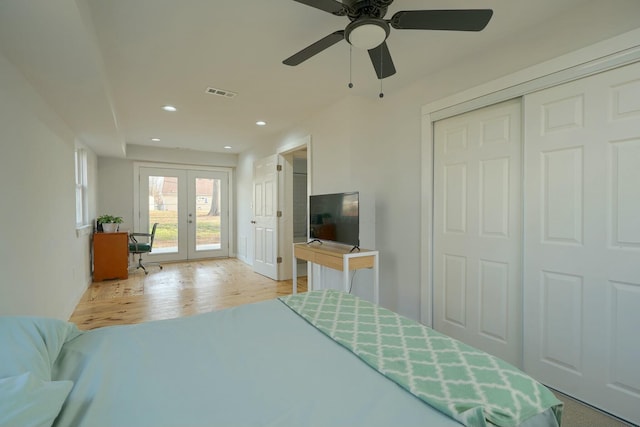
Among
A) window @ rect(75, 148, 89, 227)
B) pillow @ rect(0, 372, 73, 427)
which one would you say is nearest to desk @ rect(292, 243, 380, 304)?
pillow @ rect(0, 372, 73, 427)

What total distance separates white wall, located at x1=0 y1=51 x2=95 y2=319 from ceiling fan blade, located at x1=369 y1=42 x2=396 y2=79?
219 centimetres

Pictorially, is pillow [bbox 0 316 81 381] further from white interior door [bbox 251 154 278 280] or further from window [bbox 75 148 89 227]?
window [bbox 75 148 89 227]

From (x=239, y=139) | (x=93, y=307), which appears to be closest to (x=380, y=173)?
(x=239, y=139)

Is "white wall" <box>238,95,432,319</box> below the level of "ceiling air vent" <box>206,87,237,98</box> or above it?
below

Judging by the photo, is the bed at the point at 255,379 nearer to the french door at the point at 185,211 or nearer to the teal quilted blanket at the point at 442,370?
the teal quilted blanket at the point at 442,370

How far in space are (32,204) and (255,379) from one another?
2295mm

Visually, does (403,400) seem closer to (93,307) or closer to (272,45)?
(272,45)

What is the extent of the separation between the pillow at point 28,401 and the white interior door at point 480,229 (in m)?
2.60

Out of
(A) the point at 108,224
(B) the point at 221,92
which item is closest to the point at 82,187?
(A) the point at 108,224

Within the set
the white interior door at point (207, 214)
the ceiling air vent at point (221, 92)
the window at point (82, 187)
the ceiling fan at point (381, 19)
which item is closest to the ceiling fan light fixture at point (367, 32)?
the ceiling fan at point (381, 19)

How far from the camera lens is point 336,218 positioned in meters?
3.17

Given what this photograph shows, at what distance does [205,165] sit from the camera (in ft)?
21.7

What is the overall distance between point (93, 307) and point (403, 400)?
402 centimetres

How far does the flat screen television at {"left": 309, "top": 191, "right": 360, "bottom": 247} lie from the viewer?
2916 mm
